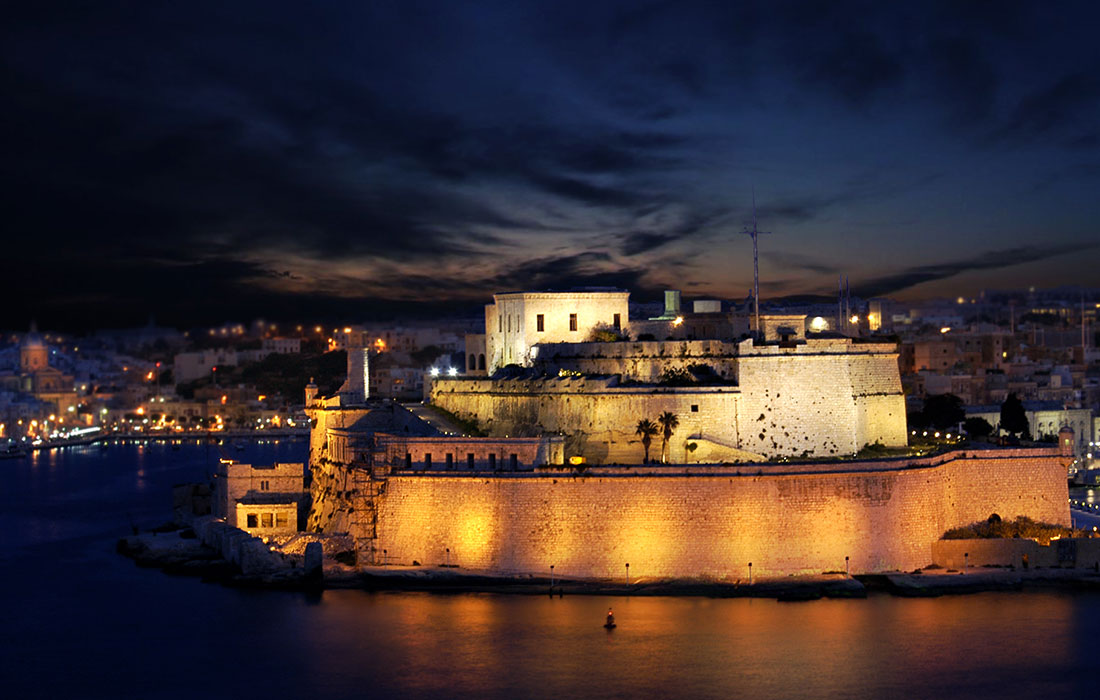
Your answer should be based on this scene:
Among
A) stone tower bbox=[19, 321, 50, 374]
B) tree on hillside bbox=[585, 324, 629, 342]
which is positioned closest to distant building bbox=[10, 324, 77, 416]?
stone tower bbox=[19, 321, 50, 374]

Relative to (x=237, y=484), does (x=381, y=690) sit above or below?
below

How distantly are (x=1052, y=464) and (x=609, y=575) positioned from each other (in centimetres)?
952

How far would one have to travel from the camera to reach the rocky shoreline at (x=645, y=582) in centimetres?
2392

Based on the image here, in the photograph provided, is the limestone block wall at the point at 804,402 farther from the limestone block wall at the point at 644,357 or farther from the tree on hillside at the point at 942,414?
the tree on hillside at the point at 942,414

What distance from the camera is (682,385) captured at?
27.6 metres

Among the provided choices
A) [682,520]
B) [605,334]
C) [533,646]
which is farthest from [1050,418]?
[533,646]

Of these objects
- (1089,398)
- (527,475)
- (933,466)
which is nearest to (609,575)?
(527,475)

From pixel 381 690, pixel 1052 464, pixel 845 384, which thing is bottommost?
pixel 381 690

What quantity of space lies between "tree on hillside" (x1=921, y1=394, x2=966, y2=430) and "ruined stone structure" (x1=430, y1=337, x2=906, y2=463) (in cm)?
1002

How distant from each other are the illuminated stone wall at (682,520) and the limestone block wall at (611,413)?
100 inches

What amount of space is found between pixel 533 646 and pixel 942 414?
66.4ft

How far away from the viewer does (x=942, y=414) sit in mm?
38188

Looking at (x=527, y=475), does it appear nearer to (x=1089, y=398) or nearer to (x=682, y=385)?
(x=682, y=385)

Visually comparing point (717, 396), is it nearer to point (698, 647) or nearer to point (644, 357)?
point (644, 357)
